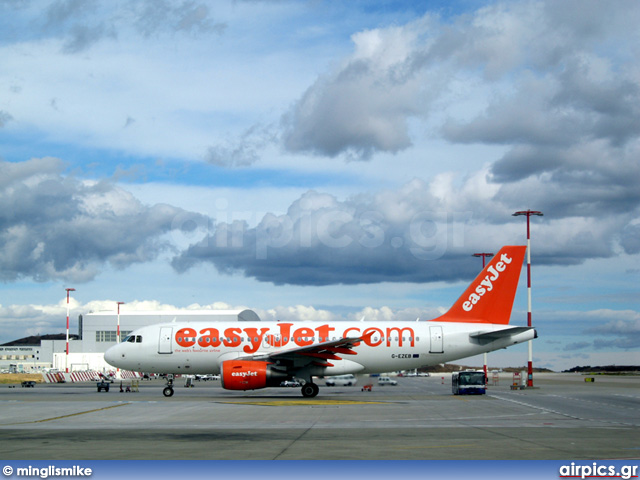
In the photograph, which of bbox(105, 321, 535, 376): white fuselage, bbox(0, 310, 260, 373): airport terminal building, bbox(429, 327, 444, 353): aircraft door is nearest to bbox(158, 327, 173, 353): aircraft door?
bbox(105, 321, 535, 376): white fuselage

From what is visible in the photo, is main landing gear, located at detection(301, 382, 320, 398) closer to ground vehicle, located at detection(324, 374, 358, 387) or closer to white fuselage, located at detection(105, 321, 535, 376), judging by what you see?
white fuselage, located at detection(105, 321, 535, 376)

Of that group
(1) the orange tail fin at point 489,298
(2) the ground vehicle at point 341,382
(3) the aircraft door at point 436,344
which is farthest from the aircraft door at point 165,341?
(2) the ground vehicle at point 341,382

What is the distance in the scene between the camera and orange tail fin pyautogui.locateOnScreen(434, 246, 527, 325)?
4234 centimetres

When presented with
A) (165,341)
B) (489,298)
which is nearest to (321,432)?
(165,341)

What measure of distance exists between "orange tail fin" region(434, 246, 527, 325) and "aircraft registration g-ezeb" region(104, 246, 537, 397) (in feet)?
0.20

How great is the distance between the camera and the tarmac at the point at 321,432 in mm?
15164

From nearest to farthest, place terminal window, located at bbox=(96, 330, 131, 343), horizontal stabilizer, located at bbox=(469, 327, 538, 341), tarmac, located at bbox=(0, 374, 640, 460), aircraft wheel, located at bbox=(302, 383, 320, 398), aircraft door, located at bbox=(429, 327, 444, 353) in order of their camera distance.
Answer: tarmac, located at bbox=(0, 374, 640, 460), aircraft wheel, located at bbox=(302, 383, 320, 398), horizontal stabilizer, located at bbox=(469, 327, 538, 341), aircraft door, located at bbox=(429, 327, 444, 353), terminal window, located at bbox=(96, 330, 131, 343)

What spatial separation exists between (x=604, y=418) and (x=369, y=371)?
18082 millimetres

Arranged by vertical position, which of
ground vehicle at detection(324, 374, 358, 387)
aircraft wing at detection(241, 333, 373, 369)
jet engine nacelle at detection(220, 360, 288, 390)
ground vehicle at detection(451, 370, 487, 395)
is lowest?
ground vehicle at detection(324, 374, 358, 387)

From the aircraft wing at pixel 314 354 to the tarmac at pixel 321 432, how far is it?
593 centimetres

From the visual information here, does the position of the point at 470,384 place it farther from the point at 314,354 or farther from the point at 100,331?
the point at 100,331

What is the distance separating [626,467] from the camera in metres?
12.8

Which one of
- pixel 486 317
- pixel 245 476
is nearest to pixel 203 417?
pixel 245 476

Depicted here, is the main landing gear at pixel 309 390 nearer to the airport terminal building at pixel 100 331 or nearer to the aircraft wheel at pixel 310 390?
the aircraft wheel at pixel 310 390
